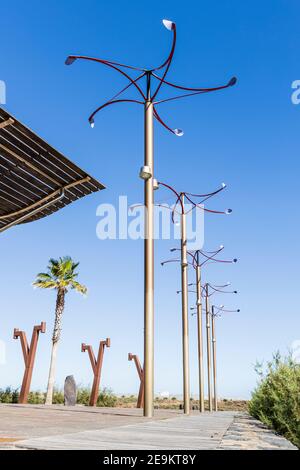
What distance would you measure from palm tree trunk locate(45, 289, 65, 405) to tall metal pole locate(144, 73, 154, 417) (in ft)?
90.9

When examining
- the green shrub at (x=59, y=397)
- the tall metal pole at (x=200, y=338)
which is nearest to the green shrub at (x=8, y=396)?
the green shrub at (x=59, y=397)

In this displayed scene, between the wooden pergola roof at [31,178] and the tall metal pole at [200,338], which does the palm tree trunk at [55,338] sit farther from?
the wooden pergola roof at [31,178]

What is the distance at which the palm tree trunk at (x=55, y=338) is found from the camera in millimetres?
34594

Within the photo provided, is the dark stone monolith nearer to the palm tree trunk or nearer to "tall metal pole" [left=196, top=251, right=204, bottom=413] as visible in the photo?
"tall metal pole" [left=196, top=251, right=204, bottom=413]

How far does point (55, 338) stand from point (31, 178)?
29250 mm

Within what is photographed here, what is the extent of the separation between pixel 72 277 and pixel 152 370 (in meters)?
31.1

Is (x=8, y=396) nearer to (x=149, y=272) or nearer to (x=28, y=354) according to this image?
(x=28, y=354)

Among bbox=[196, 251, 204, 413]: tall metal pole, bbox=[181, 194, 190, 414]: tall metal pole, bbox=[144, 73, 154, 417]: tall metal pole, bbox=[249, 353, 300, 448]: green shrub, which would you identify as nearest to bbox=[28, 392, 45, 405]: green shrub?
bbox=[196, 251, 204, 413]: tall metal pole

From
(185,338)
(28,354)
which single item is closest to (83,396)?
(28,354)

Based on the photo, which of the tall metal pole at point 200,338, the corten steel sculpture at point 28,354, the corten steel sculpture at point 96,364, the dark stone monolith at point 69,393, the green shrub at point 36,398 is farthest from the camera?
the green shrub at point 36,398

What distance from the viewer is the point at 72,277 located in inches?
1553

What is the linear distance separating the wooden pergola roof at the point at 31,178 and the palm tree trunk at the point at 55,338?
2600 cm
